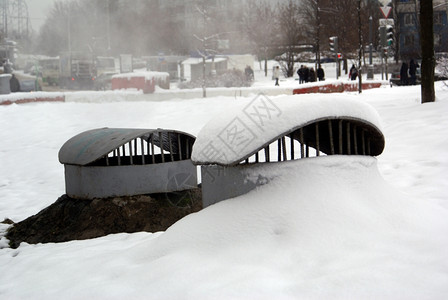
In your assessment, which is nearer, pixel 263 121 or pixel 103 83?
pixel 263 121

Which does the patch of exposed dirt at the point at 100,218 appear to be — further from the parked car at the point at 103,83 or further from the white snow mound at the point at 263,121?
the parked car at the point at 103,83

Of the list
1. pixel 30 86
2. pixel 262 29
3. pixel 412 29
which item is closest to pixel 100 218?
pixel 30 86

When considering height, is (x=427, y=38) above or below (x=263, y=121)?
above

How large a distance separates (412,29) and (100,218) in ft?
192

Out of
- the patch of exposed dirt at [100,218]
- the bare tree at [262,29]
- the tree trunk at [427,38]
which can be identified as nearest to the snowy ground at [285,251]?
the patch of exposed dirt at [100,218]

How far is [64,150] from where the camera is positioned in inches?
388

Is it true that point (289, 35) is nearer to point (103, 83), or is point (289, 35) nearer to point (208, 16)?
point (208, 16)

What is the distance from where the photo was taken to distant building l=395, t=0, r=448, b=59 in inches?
2152

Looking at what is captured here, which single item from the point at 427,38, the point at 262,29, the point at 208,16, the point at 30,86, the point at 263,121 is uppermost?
the point at 262,29

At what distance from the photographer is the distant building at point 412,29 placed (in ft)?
179

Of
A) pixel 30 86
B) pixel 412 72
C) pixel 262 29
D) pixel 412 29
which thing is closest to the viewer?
pixel 412 72

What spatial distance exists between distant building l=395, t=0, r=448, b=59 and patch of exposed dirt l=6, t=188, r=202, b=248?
4783cm

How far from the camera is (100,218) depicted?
28.1 ft

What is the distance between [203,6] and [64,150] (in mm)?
24742
